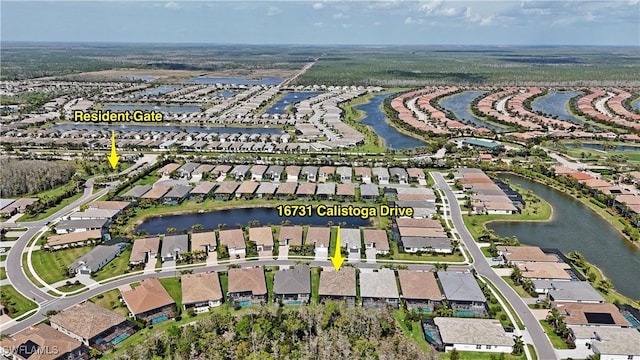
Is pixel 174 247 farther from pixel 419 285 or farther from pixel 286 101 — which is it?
pixel 286 101

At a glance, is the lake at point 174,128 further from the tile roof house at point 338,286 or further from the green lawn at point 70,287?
the tile roof house at point 338,286

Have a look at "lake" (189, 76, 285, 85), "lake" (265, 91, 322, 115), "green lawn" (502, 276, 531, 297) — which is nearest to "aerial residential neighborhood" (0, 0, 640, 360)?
"green lawn" (502, 276, 531, 297)

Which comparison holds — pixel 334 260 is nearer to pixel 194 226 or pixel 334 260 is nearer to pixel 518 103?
pixel 194 226

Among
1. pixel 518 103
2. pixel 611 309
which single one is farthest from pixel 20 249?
pixel 518 103

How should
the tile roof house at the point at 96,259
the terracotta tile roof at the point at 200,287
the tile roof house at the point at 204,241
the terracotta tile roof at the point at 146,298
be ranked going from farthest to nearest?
the tile roof house at the point at 204,241
the tile roof house at the point at 96,259
the terracotta tile roof at the point at 200,287
the terracotta tile roof at the point at 146,298

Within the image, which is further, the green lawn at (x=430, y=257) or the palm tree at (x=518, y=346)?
the green lawn at (x=430, y=257)

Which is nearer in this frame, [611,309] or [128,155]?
[611,309]

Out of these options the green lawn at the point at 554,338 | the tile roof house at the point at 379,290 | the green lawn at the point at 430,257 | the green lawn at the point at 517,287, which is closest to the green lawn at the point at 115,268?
the tile roof house at the point at 379,290
